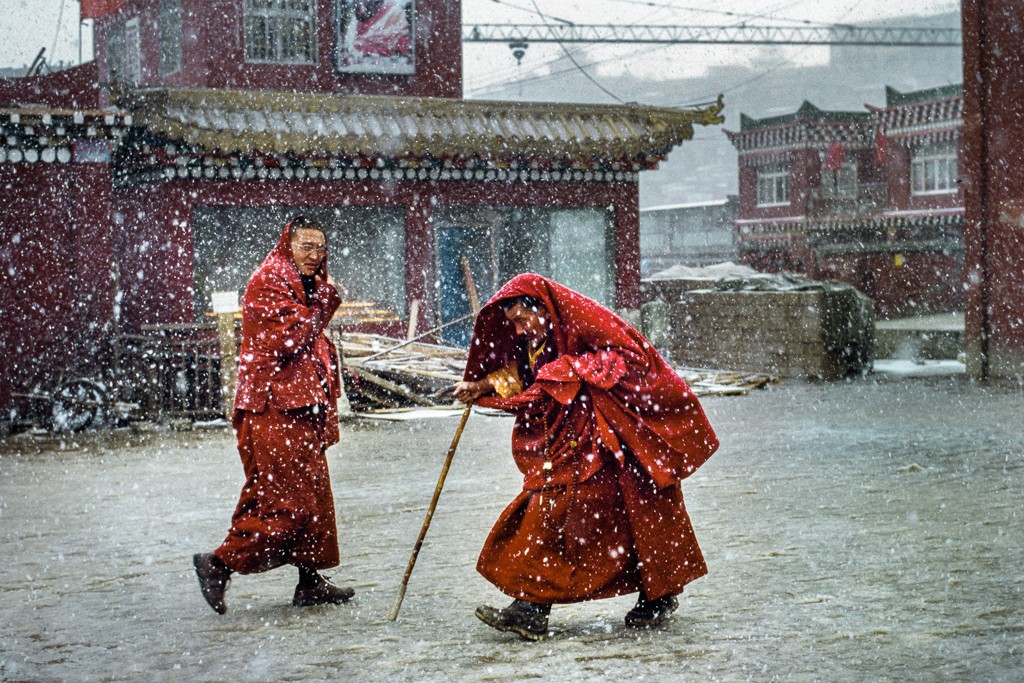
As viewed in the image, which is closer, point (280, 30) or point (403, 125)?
point (403, 125)

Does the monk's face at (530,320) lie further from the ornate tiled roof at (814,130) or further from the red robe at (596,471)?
the ornate tiled roof at (814,130)

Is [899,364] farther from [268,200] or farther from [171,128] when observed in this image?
[171,128]

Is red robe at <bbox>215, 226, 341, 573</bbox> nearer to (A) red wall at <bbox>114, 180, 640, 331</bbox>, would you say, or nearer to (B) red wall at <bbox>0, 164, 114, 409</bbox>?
(B) red wall at <bbox>0, 164, 114, 409</bbox>

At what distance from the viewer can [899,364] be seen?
22.2m

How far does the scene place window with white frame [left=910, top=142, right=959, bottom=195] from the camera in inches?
1550

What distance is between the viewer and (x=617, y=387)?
5.38 metres

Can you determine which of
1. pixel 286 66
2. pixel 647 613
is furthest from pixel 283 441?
pixel 286 66

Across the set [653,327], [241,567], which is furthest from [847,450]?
[653,327]

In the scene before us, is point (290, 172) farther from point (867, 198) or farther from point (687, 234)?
point (687, 234)

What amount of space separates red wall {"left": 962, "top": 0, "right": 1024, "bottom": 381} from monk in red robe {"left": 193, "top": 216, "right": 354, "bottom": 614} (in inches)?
557

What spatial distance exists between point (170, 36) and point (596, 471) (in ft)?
54.3

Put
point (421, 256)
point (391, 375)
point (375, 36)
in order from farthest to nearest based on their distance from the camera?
point (375, 36) → point (421, 256) → point (391, 375)

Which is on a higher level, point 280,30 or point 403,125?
point 280,30

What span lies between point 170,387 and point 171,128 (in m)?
3.89
